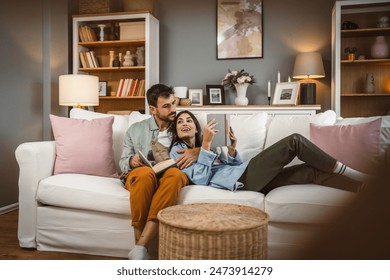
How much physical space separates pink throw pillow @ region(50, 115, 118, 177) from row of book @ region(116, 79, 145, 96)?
164cm

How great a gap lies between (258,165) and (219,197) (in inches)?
9.6

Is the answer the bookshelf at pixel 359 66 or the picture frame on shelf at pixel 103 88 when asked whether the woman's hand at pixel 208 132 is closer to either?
the bookshelf at pixel 359 66

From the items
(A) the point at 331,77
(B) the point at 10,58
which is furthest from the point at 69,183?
(A) the point at 331,77

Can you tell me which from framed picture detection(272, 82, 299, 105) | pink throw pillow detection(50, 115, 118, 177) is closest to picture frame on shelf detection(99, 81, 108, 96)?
framed picture detection(272, 82, 299, 105)

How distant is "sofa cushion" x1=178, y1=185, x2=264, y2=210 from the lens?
1670 millimetres

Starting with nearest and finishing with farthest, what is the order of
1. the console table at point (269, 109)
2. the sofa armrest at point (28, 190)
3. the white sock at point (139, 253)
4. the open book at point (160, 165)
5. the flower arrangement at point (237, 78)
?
1. the white sock at point (139, 253)
2. the open book at point (160, 165)
3. the sofa armrest at point (28, 190)
4. the console table at point (269, 109)
5. the flower arrangement at point (237, 78)

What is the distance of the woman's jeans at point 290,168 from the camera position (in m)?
1.68

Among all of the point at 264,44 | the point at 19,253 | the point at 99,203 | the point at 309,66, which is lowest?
the point at 19,253

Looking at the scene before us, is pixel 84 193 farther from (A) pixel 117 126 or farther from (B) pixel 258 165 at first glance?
(B) pixel 258 165

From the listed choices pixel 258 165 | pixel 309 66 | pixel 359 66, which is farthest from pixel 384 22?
pixel 258 165

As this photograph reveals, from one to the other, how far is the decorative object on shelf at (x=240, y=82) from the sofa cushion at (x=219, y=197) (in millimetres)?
1890

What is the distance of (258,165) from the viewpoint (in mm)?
1773

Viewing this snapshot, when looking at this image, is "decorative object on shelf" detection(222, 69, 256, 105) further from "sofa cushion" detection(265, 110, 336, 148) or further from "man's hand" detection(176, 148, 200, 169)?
"man's hand" detection(176, 148, 200, 169)

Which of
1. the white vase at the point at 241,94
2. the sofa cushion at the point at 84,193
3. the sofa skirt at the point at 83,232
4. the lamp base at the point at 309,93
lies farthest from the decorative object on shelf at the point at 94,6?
the sofa skirt at the point at 83,232
